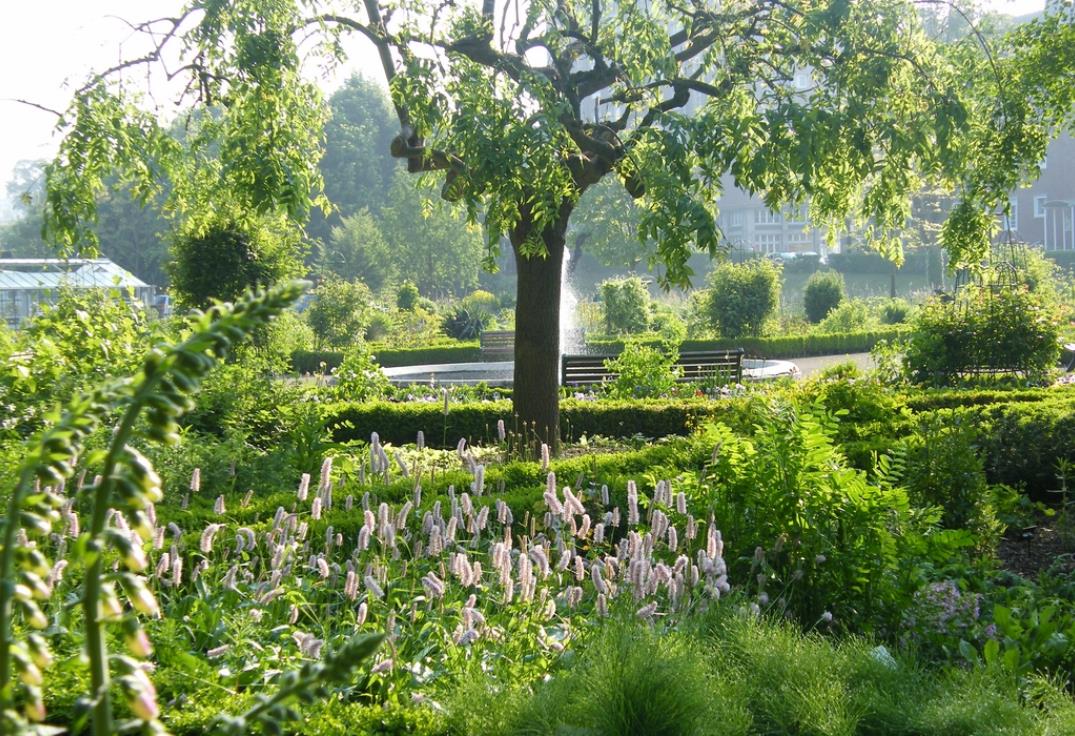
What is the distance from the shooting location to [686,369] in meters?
15.0

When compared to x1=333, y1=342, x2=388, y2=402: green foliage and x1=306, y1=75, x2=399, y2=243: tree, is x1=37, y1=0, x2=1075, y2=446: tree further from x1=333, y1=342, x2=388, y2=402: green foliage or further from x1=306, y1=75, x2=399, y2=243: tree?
x1=306, y1=75, x2=399, y2=243: tree

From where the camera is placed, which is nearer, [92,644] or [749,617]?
[92,644]

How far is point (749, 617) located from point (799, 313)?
108 ft

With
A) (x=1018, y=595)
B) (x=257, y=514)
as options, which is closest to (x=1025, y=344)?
(x=1018, y=595)

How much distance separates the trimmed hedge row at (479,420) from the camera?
1109cm

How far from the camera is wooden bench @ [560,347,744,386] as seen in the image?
1424 cm

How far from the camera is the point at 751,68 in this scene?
883cm

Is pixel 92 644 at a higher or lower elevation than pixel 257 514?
higher

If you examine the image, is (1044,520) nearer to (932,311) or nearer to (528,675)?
(528,675)

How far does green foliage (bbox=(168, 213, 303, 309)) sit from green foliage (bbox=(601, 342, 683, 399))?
504 cm

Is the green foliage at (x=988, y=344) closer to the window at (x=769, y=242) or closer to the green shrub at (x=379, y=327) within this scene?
the green shrub at (x=379, y=327)

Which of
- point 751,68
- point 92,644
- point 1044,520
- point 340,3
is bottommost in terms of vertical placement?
point 1044,520

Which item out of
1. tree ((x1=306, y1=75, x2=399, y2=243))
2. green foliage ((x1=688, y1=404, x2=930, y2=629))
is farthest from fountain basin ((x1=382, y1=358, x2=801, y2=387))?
tree ((x1=306, y1=75, x2=399, y2=243))

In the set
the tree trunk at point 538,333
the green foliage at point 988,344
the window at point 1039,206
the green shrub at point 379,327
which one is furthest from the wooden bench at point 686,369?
the window at point 1039,206
